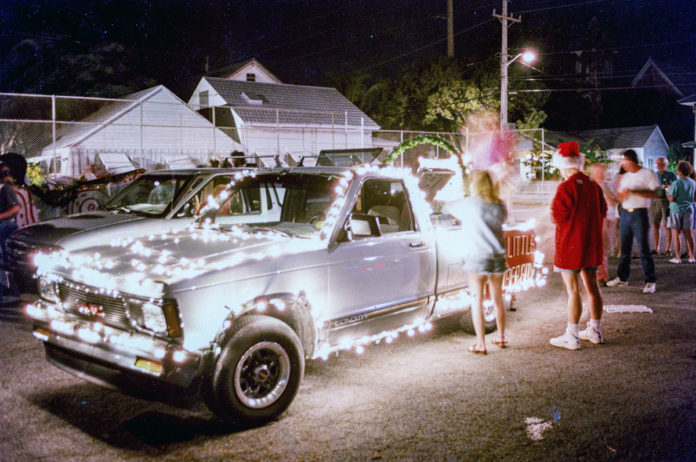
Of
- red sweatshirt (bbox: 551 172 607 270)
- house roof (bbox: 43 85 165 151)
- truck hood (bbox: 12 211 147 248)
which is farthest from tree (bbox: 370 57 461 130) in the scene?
red sweatshirt (bbox: 551 172 607 270)

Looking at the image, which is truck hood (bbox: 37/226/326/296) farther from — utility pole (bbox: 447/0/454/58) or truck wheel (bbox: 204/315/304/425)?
utility pole (bbox: 447/0/454/58)

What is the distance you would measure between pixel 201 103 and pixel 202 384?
3931 centimetres

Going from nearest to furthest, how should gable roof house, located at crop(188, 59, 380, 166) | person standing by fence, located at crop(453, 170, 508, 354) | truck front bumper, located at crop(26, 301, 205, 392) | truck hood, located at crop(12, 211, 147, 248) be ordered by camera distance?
truck front bumper, located at crop(26, 301, 205, 392) → person standing by fence, located at crop(453, 170, 508, 354) → truck hood, located at crop(12, 211, 147, 248) → gable roof house, located at crop(188, 59, 380, 166)

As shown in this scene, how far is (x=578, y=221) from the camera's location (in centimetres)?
601

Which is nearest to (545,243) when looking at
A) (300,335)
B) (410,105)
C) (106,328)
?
(300,335)

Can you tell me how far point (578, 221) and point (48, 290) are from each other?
4738 millimetres

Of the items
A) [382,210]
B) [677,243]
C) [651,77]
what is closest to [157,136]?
[677,243]

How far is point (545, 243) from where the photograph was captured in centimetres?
1447

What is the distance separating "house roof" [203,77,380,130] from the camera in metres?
37.2

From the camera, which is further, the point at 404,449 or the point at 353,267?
the point at 353,267

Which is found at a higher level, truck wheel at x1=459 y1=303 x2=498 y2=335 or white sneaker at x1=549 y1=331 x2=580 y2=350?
truck wheel at x1=459 y1=303 x2=498 y2=335

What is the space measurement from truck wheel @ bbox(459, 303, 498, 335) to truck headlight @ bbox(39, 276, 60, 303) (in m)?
3.99

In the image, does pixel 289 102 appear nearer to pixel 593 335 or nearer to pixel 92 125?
pixel 92 125

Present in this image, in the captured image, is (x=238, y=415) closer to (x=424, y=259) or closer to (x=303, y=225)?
(x=303, y=225)
